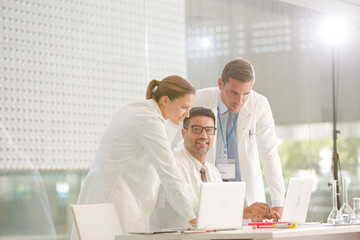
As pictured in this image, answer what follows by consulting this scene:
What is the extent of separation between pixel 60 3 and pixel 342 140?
394 centimetres

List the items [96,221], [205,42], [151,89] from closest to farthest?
[96,221], [151,89], [205,42]

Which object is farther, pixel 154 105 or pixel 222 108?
pixel 222 108

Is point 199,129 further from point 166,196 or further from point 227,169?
point 227,169

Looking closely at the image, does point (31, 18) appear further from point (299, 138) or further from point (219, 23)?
point (299, 138)

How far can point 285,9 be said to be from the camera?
6250 millimetres

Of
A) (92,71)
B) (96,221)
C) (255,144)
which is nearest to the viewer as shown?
(96,221)

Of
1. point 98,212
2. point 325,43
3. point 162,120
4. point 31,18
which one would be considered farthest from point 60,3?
point 325,43

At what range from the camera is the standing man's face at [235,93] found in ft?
13.4

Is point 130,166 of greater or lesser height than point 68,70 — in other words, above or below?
below

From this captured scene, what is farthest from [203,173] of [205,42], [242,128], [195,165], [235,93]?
[205,42]

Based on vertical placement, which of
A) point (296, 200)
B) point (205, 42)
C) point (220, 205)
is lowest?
point (296, 200)

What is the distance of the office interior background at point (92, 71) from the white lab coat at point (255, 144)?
Answer: 56 centimetres

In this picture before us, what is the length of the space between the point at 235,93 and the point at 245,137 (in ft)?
1.59

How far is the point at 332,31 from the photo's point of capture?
673 cm
